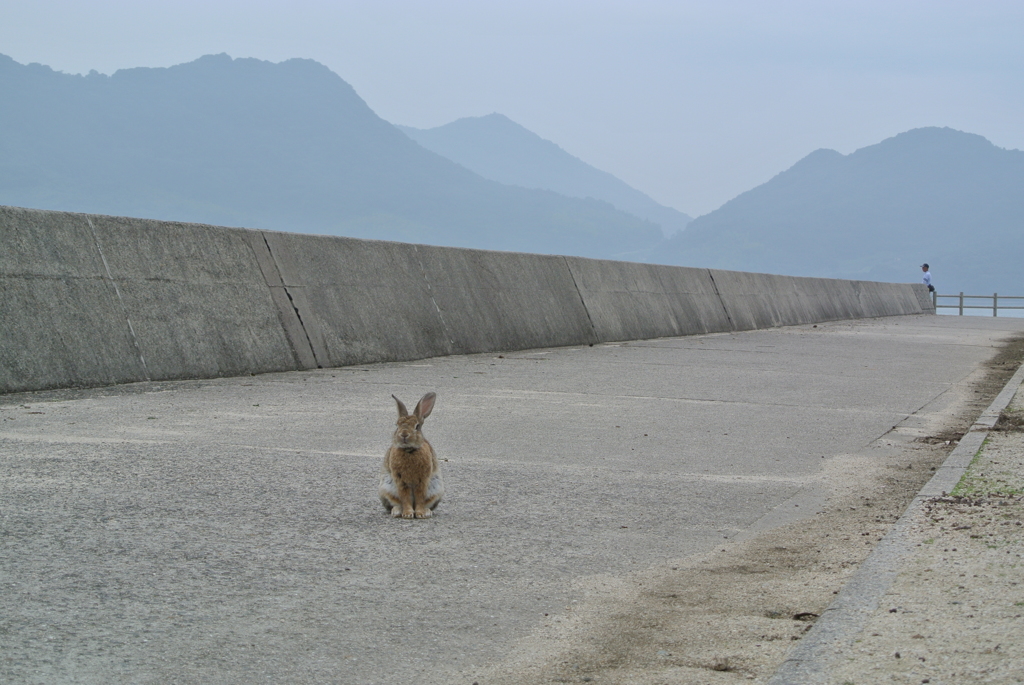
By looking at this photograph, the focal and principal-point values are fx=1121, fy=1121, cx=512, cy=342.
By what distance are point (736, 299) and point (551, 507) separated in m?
18.6

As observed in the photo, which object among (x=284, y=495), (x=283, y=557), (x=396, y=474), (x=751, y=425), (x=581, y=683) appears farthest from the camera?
(x=751, y=425)

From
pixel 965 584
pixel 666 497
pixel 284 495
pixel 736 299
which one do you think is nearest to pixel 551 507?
pixel 666 497

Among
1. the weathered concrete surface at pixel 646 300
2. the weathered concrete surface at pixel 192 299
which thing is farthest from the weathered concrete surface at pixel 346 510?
the weathered concrete surface at pixel 646 300

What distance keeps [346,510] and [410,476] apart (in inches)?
12.6

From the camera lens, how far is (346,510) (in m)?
4.46

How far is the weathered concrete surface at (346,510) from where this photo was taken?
290 centimetres

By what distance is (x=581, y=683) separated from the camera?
269cm

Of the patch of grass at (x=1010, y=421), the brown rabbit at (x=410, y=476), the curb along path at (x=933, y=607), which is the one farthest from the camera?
the patch of grass at (x=1010, y=421)

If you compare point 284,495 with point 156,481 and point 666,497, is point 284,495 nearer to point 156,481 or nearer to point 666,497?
point 156,481

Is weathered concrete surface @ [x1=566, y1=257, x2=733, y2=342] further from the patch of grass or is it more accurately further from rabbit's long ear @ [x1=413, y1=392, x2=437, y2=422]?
rabbit's long ear @ [x1=413, y1=392, x2=437, y2=422]

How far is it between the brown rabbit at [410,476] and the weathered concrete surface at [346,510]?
112mm

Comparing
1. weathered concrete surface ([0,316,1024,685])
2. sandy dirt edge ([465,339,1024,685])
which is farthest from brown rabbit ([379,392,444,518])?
sandy dirt edge ([465,339,1024,685])

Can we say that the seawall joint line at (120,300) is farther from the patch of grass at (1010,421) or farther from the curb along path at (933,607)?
the patch of grass at (1010,421)

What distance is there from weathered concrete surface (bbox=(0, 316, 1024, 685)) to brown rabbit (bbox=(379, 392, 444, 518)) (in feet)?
0.37
